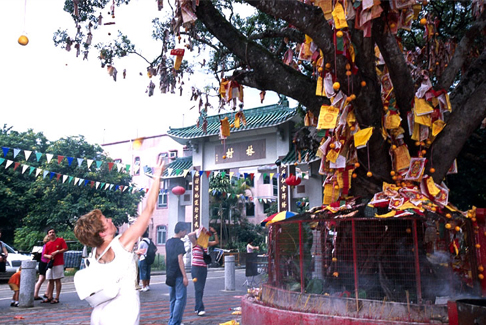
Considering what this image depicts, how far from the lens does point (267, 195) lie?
36812mm

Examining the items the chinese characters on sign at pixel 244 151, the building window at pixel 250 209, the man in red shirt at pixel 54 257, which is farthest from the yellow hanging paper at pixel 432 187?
the building window at pixel 250 209

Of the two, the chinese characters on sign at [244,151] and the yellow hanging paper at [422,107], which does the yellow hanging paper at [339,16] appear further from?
the chinese characters on sign at [244,151]

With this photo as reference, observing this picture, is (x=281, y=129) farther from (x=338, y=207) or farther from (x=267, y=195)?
(x=267, y=195)

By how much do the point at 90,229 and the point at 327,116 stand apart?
4.34m

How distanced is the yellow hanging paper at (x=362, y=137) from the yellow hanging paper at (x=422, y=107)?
3.34 feet

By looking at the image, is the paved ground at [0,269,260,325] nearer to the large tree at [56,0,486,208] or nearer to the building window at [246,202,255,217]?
the large tree at [56,0,486,208]

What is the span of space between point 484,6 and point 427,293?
5.02 meters

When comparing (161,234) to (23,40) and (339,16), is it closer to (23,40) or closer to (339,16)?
(23,40)

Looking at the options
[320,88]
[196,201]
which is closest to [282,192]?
[196,201]

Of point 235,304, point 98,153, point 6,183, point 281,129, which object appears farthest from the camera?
point 98,153

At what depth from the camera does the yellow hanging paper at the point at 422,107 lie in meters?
6.89

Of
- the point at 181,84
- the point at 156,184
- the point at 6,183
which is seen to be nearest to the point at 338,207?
the point at 156,184

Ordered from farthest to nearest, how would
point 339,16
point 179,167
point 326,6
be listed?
point 179,167, point 326,6, point 339,16

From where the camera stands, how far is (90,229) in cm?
310
